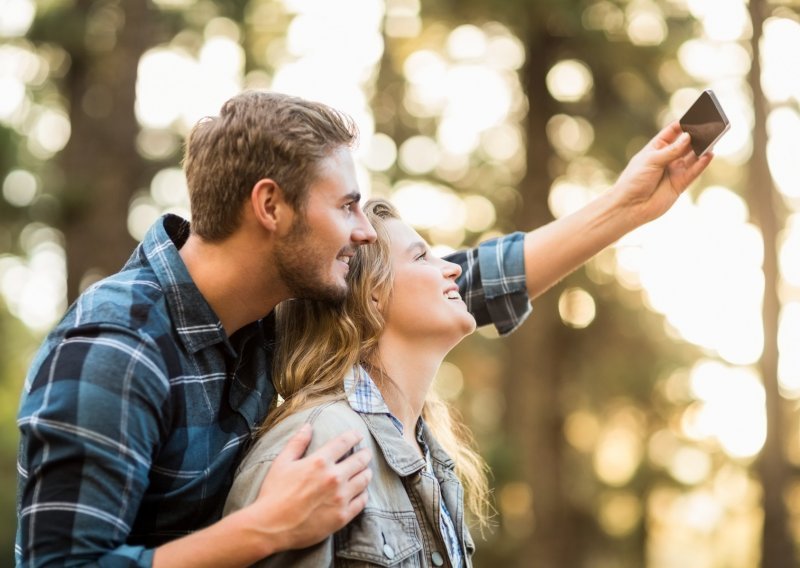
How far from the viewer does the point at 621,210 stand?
351cm

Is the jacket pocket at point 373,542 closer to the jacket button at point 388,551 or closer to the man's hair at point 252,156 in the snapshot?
the jacket button at point 388,551

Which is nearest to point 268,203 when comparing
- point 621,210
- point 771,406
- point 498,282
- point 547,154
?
point 498,282

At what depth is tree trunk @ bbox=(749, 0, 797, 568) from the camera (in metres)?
8.40

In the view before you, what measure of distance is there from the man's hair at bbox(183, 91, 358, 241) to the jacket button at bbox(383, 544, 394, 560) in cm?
94

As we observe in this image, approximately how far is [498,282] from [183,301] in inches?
53.0

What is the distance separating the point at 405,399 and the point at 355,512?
64 cm

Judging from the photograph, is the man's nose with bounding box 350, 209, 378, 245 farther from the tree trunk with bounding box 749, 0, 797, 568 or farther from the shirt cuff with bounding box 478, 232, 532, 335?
the tree trunk with bounding box 749, 0, 797, 568

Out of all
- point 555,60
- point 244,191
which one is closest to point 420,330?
point 244,191

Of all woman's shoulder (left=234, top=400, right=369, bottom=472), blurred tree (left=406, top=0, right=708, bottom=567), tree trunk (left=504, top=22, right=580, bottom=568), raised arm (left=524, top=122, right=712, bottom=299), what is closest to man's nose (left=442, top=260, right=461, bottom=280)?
raised arm (left=524, top=122, right=712, bottom=299)

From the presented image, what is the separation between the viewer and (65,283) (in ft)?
26.0

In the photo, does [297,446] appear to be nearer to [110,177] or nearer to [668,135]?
[668,135]

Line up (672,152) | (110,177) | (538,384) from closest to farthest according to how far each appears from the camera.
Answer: (672,152) → (110,177) → (538,384)

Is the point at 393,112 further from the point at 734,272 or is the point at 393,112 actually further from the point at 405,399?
the point at 405,399

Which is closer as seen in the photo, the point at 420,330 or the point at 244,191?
the point at 244,191
